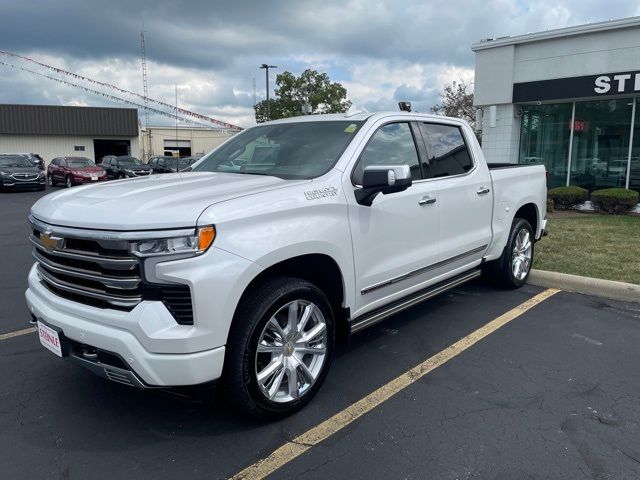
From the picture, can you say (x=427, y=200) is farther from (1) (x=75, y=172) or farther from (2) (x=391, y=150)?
(1) (x=75, y=172)

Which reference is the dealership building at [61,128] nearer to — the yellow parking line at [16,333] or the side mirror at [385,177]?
the yellow parking line at [16,333]

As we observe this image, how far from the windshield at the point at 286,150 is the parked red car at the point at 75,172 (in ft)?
67.3

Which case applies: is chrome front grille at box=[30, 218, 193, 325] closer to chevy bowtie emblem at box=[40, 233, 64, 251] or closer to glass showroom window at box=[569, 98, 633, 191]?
chevy bowtie emblem at box=[40, 233, 64, 251]

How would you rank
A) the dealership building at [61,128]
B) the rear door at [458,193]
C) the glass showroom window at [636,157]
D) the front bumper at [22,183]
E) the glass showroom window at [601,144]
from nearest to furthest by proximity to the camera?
1. the rear door at [458,193]
2. the glass showroom window at [636,157]
3. the glass showroom window at [601,144]
4. the front bumper at [22,183]
5. the dealership building at [61,128]

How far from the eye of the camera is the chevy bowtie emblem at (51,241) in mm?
2912

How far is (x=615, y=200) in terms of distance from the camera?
11867mm

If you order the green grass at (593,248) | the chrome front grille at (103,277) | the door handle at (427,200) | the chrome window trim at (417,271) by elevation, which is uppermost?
the door handle at (427,200)

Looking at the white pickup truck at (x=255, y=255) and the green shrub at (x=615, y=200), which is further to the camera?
the green shrub at (x=615, y=200)

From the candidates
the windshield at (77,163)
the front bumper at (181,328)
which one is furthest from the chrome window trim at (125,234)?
the windshield at (77,163)

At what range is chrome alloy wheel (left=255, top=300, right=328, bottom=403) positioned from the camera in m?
3.05

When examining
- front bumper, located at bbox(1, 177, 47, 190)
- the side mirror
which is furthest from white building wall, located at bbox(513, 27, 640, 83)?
front bumper, located at bbox(1, 177, 47, 190)

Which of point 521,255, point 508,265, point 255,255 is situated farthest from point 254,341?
point 521,255

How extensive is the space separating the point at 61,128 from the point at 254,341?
1759 inches

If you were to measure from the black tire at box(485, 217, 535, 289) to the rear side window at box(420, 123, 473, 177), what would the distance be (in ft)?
3.67
